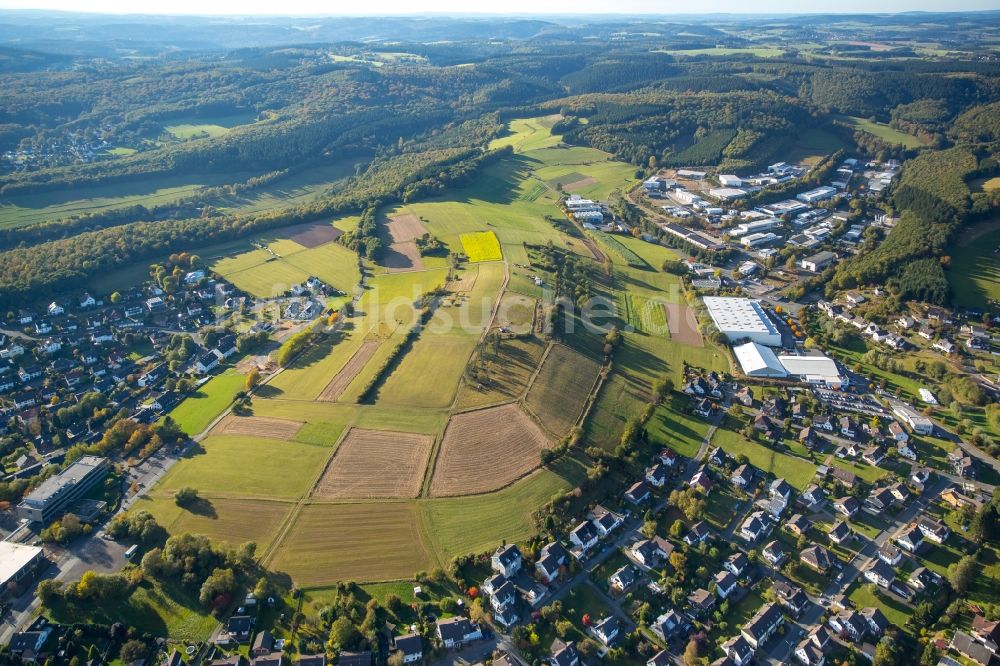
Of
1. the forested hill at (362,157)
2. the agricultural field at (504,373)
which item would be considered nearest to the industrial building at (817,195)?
the forested hill at (362,157)

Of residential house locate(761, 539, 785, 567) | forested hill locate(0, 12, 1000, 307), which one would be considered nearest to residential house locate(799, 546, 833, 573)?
residential house locate(761, 539, 785, 567)

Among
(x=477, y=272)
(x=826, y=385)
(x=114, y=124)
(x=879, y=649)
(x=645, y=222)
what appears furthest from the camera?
(x=114, y=124)

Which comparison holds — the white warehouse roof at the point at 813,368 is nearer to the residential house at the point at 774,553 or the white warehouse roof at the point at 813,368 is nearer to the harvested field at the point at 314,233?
the residential house at the point at 774,553

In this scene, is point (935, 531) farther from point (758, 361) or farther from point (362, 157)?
point (362, 157)

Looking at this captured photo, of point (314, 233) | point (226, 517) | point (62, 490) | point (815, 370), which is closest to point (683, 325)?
point (815, 370)

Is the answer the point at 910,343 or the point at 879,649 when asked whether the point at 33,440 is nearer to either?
the point at 879,649

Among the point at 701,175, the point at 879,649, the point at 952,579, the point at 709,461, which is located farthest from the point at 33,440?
the point at 701,175
